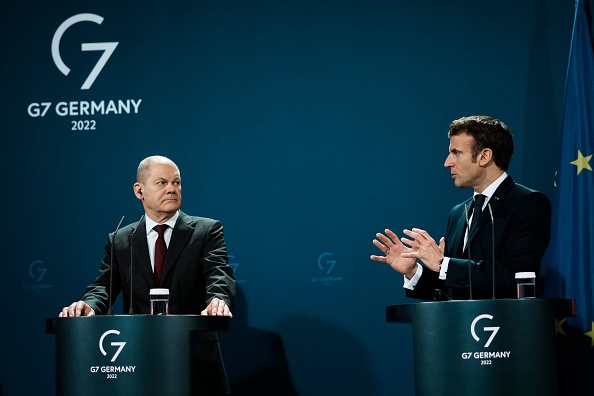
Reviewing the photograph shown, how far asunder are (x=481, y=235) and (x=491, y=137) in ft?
1.64

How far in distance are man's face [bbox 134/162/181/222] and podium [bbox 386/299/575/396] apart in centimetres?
169

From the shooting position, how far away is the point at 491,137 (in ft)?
12.9

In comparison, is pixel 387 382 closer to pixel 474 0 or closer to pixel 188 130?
pixel 188 130

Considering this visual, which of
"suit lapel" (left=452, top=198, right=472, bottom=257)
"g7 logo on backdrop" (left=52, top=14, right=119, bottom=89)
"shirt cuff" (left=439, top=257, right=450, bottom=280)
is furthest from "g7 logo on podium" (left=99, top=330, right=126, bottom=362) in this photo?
"g7 logo on backdrop" (left=52, top=14, right=119, bottom=89)

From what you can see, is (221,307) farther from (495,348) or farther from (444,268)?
(495,348)

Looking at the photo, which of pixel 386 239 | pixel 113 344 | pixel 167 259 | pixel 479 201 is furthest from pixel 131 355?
pixel 479 201

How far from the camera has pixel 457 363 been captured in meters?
3.13

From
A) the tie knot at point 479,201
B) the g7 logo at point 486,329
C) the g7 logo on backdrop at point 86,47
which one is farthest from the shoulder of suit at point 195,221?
the g7 logo at point 486,329

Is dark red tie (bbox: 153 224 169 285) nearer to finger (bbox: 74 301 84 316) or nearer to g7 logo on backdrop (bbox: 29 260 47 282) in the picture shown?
finger (bbox: 74 301 84 316)

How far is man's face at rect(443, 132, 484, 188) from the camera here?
391cm

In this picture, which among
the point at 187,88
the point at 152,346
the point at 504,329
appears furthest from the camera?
the point at 187,88

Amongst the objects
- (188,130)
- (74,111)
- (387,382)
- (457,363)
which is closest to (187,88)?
(188,130)

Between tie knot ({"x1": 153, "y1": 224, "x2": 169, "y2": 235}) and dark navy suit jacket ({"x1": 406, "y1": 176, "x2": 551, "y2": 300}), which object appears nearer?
dark navy suit jacket ({"x1": 406, "y1": 176, "x2": 551, "y2": 300})

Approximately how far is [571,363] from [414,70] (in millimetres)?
1941
